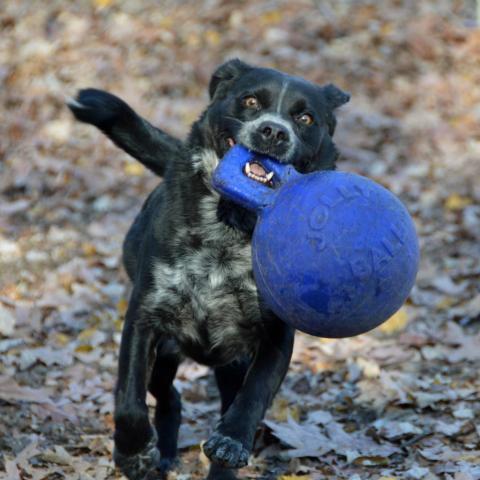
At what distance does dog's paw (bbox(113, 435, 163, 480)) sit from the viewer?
4.65 m

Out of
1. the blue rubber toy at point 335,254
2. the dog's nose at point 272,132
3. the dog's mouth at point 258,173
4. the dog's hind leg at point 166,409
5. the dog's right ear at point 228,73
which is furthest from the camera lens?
the dog's hind leg at point 166,409

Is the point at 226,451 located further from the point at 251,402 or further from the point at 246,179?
the point at 246,179

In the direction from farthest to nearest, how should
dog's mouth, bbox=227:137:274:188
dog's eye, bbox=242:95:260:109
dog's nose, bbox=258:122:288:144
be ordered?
1. dog's eye, bbox=242:95:260:109
2. dog's nose, bbox=258:122:288:144
3. dog's mouth, bbox=227:137:274:188

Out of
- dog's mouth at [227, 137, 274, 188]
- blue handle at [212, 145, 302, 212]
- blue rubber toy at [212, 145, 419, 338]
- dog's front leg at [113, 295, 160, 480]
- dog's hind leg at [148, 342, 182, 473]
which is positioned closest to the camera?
blue rubber toy at [212, 145, 419, 338]

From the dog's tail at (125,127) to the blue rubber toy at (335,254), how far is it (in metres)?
1.68

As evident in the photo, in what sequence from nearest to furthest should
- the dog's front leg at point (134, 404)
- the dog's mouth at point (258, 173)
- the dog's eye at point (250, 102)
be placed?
the dog's mouth at point (258, 173), the dog's front leg at point (134, 404), the dog's eye at point (250, 102)

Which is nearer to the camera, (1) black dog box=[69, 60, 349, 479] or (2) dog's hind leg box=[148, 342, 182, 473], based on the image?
(1) black dog box=[69, 60, 349, 479]

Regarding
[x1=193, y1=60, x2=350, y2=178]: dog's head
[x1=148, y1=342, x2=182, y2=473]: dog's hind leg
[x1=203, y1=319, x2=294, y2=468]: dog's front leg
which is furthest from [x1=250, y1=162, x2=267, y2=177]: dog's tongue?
[x1=148, y1=342, x2=182, y2=473]: dog's hind leg

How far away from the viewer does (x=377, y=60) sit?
12742 mm

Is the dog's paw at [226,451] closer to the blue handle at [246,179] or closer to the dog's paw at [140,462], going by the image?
the dog's paw at [140,462]

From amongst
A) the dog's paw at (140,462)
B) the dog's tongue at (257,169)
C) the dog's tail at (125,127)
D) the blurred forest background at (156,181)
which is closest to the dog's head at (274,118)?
the dog's tongue at (257,169)

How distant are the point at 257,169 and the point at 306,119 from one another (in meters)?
0.60

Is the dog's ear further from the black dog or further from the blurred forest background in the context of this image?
the blurred forest background

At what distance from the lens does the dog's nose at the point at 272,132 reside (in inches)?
176
